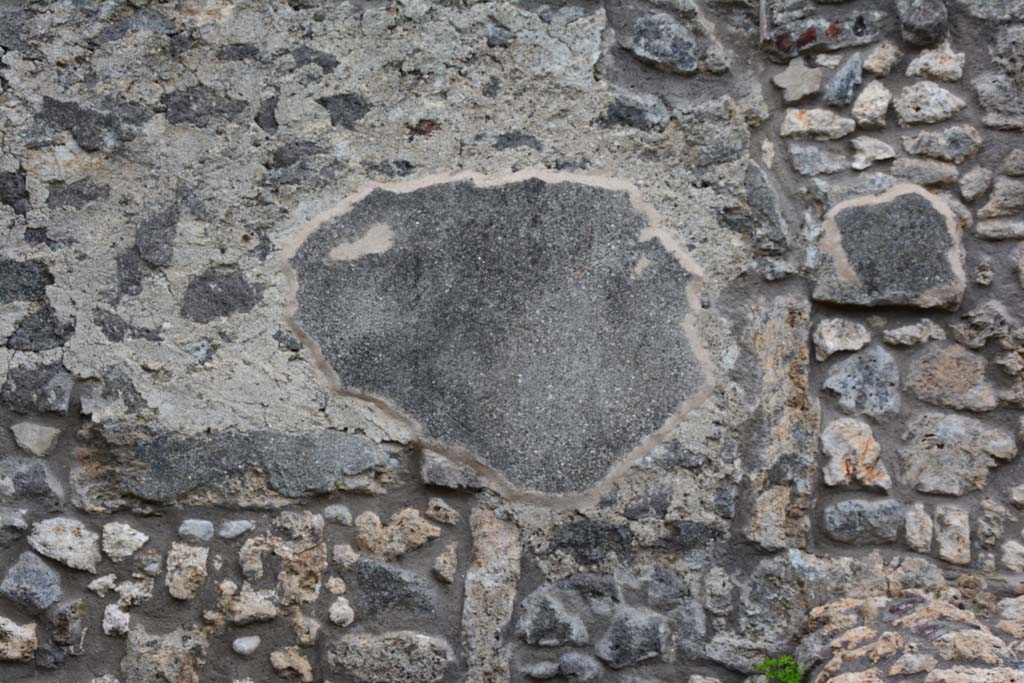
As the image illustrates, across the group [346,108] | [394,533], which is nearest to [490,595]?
[394,533]

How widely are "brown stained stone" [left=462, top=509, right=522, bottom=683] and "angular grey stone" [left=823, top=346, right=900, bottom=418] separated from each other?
75 cm

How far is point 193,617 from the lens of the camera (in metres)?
2.38

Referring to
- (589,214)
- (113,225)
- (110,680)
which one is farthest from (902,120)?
(110,680)

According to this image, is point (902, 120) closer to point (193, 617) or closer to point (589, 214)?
point (589, 214)

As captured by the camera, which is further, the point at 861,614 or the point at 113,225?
the point at 113,225

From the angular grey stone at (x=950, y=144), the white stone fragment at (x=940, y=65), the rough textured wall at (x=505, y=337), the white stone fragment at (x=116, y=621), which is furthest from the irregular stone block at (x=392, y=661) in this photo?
the white stone fragment at (x=940, y=65)

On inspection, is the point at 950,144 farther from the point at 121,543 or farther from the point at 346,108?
the point at 121,543

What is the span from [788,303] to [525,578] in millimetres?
808

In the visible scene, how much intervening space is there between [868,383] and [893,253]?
281mm

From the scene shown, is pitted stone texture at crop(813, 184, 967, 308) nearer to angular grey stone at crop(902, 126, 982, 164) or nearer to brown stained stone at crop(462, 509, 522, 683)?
angular grey stone at crop(902, 126, 982, 164)

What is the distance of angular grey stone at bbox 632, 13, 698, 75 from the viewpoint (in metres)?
2.57

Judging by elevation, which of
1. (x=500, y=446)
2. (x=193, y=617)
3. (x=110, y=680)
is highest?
(x=500, y=446)

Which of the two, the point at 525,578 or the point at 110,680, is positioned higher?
the point at 525,578

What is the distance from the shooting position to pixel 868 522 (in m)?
2.39
